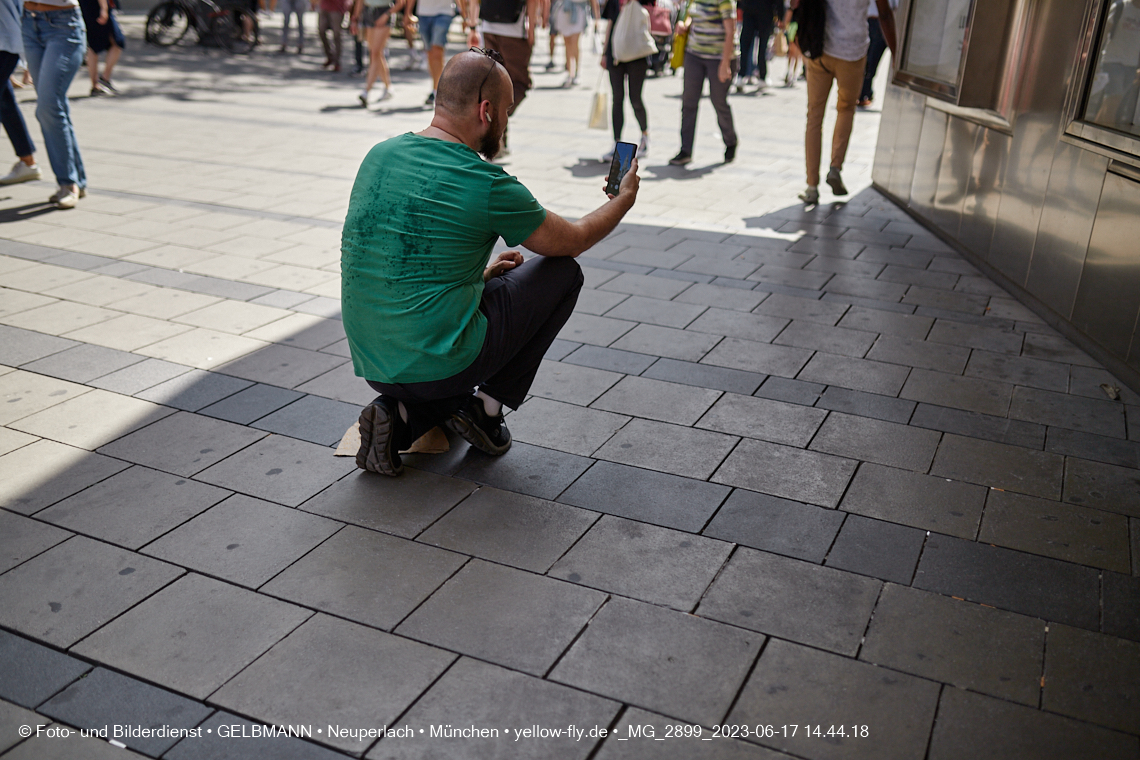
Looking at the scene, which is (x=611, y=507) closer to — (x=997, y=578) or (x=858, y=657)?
(x=858, y=657)

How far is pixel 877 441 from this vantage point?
148 inches

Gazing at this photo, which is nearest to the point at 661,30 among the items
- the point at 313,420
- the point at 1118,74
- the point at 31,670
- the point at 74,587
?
the point at 1118,74

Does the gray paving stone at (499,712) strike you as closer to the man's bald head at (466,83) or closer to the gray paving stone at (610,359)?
the man's bald head at (466,83)

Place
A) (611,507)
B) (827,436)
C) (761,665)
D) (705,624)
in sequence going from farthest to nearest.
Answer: (827,436)
(611,507)
(705,624)
(761,665)

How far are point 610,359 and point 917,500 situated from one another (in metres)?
1.69

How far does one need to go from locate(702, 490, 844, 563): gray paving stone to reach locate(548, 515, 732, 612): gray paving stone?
0.30 feet

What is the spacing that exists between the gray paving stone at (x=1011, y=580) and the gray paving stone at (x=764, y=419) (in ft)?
2.76

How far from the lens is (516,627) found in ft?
8.66

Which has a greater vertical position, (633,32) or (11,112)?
(633,32)

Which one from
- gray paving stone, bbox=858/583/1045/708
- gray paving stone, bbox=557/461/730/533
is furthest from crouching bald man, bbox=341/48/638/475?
gray paving stone, bbox=858/583/1045/708

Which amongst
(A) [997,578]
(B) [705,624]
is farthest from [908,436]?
(B) [705,624]

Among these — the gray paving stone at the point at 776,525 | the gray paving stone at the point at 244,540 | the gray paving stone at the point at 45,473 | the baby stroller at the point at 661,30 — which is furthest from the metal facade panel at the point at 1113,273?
the baby stroller at the point at 661,30

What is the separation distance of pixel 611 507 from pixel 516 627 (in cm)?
74

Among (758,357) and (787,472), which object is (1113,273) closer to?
(758,357)
